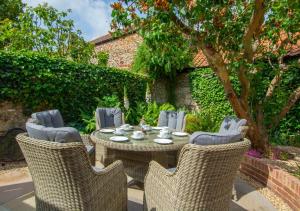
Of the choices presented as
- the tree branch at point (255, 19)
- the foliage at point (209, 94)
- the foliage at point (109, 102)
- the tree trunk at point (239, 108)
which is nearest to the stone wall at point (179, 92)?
the foliage at point (209, 94)

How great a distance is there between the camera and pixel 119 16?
12.9 ft

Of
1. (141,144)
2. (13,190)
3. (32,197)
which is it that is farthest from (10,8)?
(141,144)

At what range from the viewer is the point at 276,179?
11.0 feet

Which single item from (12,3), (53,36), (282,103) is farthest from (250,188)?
(12,3)

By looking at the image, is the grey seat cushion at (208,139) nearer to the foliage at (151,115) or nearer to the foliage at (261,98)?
the foliage at (261,98)

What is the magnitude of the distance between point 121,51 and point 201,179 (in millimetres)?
11575

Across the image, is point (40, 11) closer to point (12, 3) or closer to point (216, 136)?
point (12, 3)

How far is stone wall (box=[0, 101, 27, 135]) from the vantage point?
504 centimetres

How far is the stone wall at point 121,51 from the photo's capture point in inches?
486

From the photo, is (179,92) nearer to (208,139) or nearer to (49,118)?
(49,118)

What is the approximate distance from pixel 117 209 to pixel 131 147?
0.78 meters

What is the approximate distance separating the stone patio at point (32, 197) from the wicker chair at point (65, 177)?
963mm

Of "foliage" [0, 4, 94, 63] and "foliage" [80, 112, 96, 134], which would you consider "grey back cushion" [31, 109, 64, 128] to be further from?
"foliage" [0, 4, 94, 63]

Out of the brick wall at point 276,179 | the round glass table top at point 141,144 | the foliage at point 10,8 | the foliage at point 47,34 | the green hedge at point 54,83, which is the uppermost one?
the foliage at point 10,8
